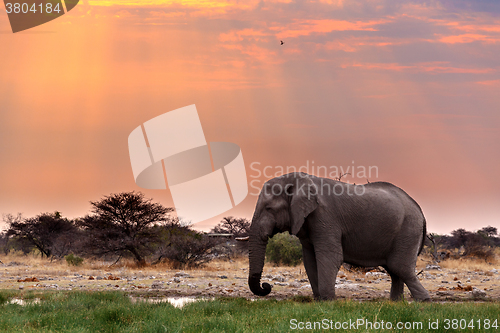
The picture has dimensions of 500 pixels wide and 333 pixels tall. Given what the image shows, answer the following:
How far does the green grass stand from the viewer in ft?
27.6

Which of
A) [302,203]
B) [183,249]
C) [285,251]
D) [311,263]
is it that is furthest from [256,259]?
[183,249]

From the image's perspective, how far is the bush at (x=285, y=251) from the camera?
27219 millimetres

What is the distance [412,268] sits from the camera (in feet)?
41.5

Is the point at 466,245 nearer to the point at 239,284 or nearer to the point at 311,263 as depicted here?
the point at 239,284

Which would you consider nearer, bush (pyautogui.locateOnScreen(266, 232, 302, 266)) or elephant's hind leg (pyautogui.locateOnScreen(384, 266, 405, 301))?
elephant's hind leg (pyautogui.locateOnScreen(384, 266, 405, 301))

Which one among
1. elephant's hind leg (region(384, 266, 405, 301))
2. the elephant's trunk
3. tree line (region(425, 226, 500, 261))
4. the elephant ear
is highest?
the elephant ear

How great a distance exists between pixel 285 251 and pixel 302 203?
52.5 feet

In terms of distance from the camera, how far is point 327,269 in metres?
11.6

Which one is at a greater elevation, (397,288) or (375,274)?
(397,288)

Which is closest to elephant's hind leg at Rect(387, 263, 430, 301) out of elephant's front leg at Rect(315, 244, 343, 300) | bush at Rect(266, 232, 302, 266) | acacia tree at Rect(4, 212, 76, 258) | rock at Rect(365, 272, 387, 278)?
elephant's front leg at Rect(315, 244, 343, 300)

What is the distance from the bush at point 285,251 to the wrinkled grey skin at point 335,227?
14.2 m

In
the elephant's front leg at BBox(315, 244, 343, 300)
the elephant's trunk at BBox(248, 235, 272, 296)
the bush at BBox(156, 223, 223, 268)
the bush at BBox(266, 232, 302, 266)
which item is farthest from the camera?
the bush at BBox(266, 232, 302, 266)

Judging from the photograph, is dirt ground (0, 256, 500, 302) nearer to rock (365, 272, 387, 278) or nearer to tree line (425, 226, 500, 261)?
rock (365, 272, 387, 278)

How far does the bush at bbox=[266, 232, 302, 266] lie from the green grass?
15878 mm
